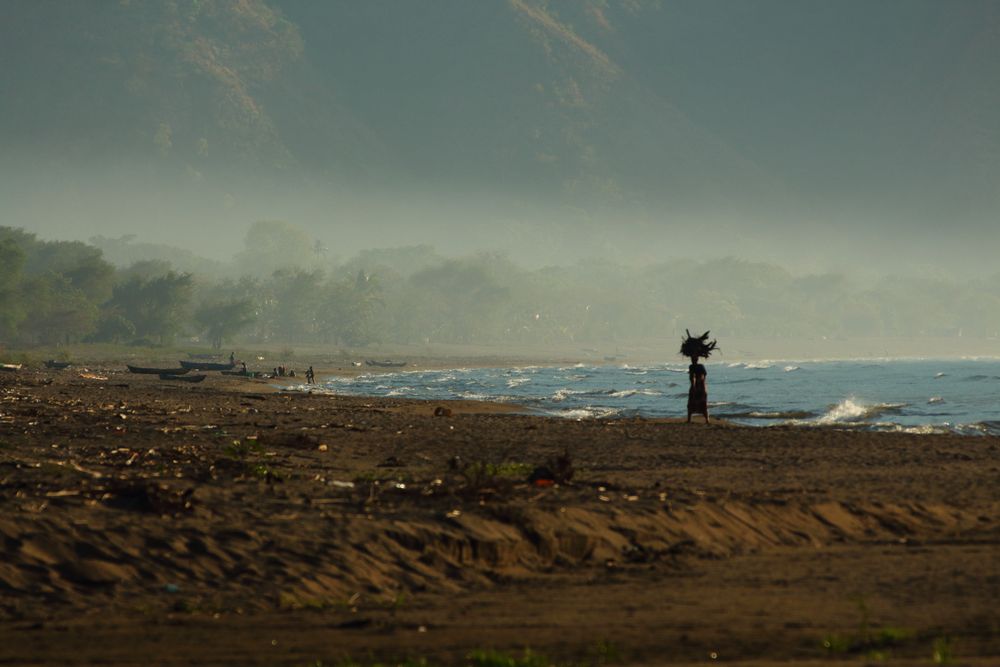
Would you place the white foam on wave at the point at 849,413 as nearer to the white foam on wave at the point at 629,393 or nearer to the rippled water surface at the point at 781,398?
Result: the rippled water surface at the point at 781,398

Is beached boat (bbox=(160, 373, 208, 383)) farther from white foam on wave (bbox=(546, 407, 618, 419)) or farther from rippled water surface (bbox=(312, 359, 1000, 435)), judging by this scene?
white foam on wave (bbox=(546, 407, 618, 419))

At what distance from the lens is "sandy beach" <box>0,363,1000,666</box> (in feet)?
31.6

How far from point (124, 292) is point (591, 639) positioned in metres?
135

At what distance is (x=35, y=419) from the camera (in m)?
28.6

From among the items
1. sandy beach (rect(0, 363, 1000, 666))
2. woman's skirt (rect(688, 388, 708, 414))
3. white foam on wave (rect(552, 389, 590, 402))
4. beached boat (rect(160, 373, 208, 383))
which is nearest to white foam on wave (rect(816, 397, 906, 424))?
woman's skirt (rect(688, 388, 708, 414))

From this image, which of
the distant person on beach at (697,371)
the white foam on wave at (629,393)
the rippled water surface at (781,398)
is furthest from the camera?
the white foam on wave at (629,393)

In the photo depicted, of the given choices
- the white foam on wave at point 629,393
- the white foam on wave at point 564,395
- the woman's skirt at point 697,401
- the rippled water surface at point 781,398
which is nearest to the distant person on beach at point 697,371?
the woman's skirt at point 697,401

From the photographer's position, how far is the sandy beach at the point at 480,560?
962cm

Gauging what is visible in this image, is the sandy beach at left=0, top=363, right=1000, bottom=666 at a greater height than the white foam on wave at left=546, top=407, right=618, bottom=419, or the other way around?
the white foam on wave at left=546, top=407, right=618, bottom=419

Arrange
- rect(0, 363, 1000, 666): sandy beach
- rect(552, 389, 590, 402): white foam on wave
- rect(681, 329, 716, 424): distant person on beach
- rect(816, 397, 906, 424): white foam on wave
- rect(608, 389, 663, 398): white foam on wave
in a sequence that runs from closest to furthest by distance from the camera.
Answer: rect(0, 363, 1000, 666): sandy beach, rect(681, 329, 716, 424): distant person on beach, rect(816, 397, 906, 424): white foam on wave, rect(552, 389, 590, 402): white foam on wave, rect(608, 389, 663, 398): white foam on wave

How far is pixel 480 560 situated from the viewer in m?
13.3

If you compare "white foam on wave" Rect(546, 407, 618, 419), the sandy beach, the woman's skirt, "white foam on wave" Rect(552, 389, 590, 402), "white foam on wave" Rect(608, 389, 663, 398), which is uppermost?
the woman's skirt

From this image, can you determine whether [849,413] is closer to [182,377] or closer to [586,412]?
[586,412]

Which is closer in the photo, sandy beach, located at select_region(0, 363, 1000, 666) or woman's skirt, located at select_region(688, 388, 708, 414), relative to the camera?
sandy beach, located at select_region(0, 363, 1000, 666)
